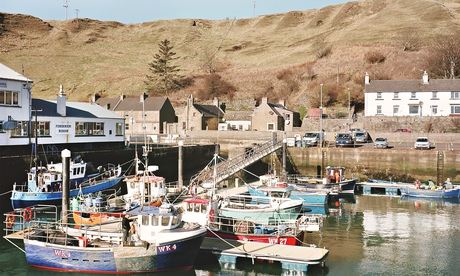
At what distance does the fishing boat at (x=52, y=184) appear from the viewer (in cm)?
3450

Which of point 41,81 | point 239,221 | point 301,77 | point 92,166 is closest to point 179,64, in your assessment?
point 41,81

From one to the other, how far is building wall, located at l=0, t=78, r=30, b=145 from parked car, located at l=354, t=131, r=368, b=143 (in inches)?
1329

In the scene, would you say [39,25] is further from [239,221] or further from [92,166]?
[239,221]

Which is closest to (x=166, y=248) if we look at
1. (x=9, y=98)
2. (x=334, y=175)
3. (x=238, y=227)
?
(x=238, y=227)

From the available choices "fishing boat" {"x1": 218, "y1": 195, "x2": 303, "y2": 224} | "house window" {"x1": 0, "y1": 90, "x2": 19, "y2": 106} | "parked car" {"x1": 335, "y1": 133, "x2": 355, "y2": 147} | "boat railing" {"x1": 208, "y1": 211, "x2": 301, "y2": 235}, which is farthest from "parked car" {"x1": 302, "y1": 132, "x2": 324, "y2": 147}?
"boat railing" {"x1": 208, "y1": 211, "x2": 301, "y2": 235}

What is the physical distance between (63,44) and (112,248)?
515 ft

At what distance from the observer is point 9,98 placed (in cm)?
4034

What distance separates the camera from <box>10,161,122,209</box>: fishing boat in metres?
34.5

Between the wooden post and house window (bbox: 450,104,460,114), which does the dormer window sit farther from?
the wooden post

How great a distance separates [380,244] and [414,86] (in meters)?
43.9

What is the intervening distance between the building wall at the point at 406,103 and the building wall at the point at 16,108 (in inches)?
1722

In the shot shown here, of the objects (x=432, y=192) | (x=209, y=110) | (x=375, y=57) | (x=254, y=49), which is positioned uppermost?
(x=254, y=49)

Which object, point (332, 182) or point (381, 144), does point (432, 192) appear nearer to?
point (332, 182)

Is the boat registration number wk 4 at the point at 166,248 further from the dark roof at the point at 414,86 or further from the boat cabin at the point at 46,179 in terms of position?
the dark roof at the point at 414,86
